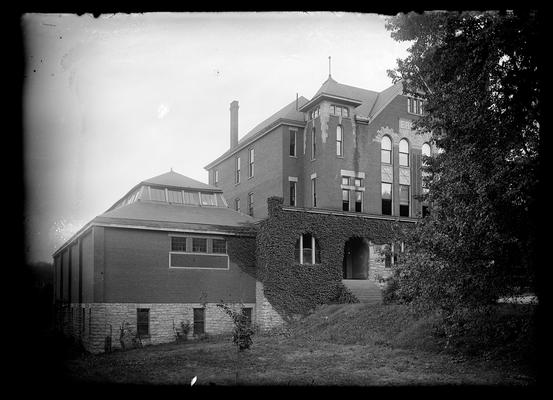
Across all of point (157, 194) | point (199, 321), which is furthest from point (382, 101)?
point (199, 321)

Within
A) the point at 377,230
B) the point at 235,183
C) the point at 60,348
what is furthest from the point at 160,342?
the point at 235,183

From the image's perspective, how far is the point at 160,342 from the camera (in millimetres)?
24953

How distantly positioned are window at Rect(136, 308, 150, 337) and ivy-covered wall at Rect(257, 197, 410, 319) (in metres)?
6.29

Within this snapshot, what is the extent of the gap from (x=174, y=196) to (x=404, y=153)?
16623 millimetres

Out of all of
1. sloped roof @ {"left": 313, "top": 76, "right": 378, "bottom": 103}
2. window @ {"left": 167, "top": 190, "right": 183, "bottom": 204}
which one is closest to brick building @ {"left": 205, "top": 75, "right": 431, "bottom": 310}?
sloped roof @ {"left": 313, "top": 76, "right": 378, "bottom": 103}

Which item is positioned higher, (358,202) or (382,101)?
(382,101)

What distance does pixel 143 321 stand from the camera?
25109 mm

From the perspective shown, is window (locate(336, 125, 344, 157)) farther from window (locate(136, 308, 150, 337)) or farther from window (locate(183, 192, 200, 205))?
window (locate(136, 308, 150, 337))

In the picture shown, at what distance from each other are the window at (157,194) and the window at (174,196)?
1.17 feet

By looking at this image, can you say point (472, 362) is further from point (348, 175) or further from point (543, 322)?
point (348, 175)

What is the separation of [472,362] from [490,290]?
3.23 metres

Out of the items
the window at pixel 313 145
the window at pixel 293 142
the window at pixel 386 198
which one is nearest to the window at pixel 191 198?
the window at pixel 293 142

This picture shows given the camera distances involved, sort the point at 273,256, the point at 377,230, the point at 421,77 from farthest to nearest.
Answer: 1. the point at 377,230
2. the point at 273,256
3. the point at 421,77

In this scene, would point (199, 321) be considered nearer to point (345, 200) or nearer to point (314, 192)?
point (314, 192)
